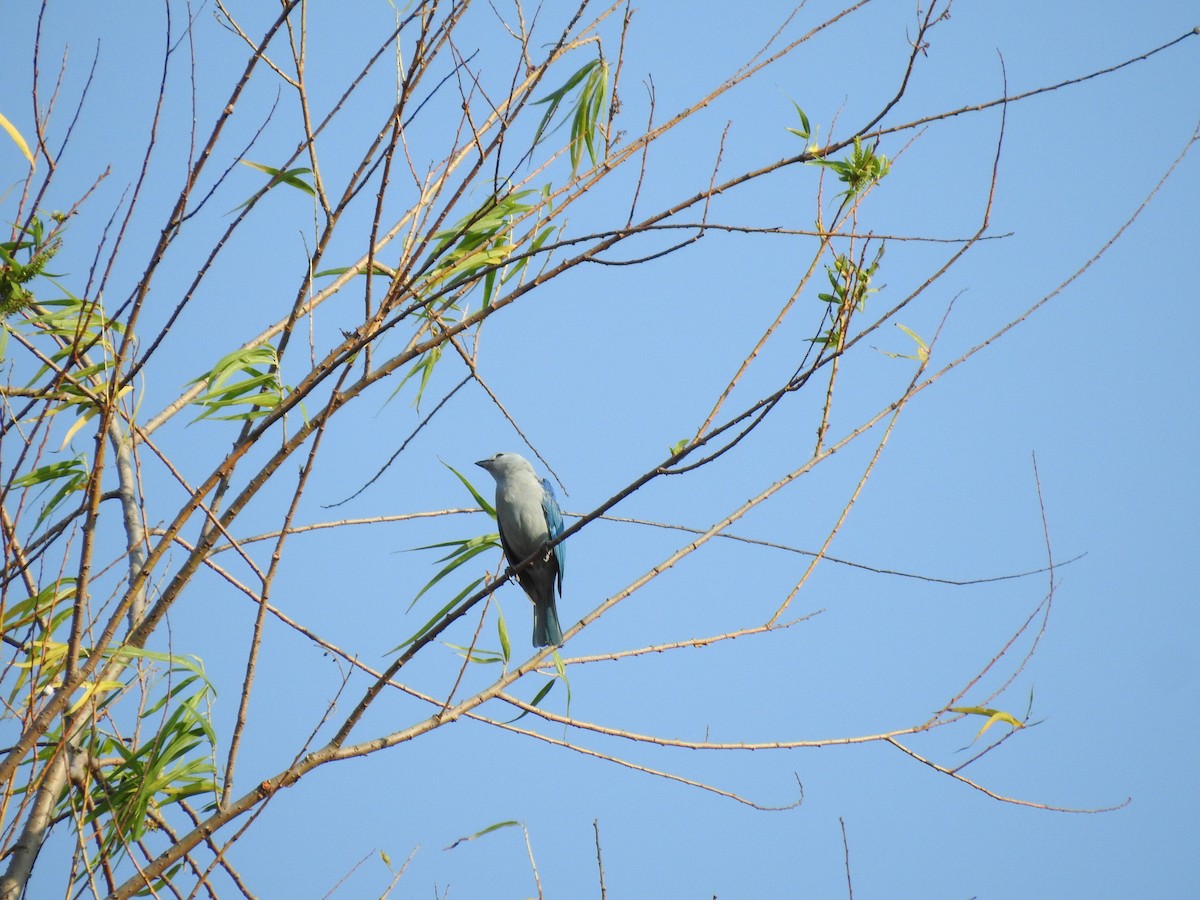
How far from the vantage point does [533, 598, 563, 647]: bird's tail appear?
5.17 meters

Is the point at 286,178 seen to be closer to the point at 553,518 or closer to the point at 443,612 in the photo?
the point at 443,612

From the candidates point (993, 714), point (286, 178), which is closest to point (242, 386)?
point (286, 178)

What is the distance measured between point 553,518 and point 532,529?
16 centimetres

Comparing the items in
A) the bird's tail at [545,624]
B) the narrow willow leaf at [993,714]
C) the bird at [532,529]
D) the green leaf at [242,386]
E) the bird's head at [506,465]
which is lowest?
the narrow willow leaf at [993,714]

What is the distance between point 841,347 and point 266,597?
1.38m

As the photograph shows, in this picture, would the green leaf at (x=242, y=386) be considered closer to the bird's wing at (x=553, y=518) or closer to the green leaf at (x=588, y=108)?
the green leaf at (x=588, y=108)

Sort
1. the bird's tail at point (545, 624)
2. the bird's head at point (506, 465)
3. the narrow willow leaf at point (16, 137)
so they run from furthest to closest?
the bird's head at point (506, 465) < the bird's tail at point (545, 624) < the narrow willow leaf at point (16, 137)

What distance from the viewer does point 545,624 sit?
17.1 feet

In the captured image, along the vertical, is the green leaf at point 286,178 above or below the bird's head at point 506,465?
below

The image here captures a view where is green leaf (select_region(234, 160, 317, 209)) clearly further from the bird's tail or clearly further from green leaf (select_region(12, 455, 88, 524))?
the bird's tail

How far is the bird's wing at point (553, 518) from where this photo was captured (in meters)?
5.27

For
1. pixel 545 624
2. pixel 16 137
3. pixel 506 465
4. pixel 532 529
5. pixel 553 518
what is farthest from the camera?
pixel 506 465

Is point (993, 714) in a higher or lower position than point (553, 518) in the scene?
lower

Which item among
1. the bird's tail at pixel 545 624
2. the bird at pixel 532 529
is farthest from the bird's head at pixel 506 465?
the bird's tail at pixel 545 624
